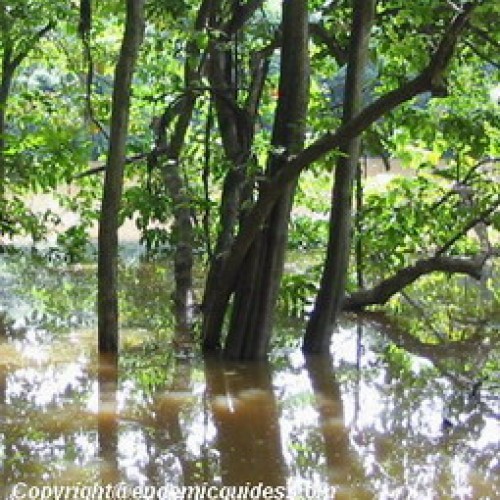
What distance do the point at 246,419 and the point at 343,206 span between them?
2.30m

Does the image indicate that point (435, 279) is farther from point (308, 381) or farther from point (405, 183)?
point (308, 381)

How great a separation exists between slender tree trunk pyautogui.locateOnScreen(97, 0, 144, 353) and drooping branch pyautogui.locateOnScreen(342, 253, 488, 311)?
324 cm

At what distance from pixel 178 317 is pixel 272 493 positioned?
4.51 meters

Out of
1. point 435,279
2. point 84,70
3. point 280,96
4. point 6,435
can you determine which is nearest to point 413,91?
point 280,96

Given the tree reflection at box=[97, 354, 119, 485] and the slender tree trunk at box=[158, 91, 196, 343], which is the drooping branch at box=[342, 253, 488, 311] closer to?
the slender tree trunk at box=[158, 91, 196, 343]

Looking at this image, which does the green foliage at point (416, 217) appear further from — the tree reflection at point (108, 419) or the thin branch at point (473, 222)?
the tree reflection at point (108, 419)

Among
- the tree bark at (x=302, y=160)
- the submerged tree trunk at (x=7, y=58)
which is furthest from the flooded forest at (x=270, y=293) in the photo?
the submerged tree trunk at (x=7, y=58)

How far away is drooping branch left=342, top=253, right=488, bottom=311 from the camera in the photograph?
9.17 metres

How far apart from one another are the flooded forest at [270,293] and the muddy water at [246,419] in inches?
0.9

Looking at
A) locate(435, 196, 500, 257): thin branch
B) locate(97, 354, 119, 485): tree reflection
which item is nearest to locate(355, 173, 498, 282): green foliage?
locate(435, 196, 500, 257): thin branch

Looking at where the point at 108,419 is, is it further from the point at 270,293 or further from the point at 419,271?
the point at 419,271

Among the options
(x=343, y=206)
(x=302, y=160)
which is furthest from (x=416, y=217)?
(x=302, y=160)

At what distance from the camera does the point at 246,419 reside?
6.24m

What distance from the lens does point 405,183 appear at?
10039 mm
